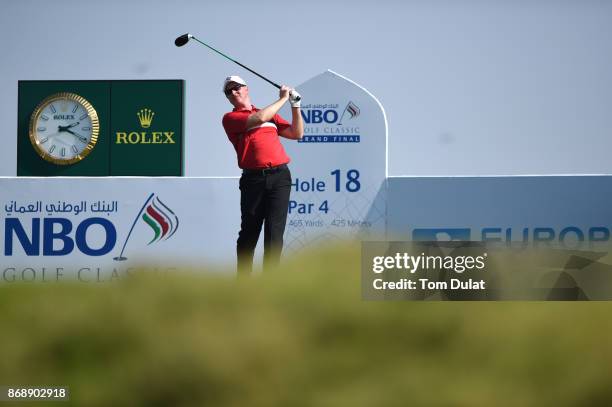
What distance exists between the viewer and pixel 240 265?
646 centimetres

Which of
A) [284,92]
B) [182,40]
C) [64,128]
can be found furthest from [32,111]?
[284,92]

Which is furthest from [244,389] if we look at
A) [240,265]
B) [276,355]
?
[240,265]

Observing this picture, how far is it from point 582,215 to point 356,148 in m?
2.59

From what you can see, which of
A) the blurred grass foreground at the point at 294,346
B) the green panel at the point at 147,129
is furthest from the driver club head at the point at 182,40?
the green panel at the point at 147,129

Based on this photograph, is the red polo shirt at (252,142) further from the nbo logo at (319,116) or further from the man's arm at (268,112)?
the nbo logo at (319,116)

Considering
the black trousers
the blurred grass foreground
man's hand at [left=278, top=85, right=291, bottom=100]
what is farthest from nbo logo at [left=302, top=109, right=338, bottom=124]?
the blurred grass foreground

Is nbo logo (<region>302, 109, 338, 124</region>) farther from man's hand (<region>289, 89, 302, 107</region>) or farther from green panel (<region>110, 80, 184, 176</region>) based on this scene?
man's hand (<region>289, 89, 302, 107</region>)

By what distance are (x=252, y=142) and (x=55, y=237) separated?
425 centimetres

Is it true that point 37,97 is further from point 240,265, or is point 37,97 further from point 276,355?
point 276,355

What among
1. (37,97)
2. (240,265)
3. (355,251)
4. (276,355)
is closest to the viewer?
(276,355)

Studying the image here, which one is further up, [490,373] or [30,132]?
[30,132]

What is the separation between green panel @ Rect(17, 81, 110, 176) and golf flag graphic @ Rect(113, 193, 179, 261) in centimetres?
59

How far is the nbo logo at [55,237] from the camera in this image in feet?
32.4

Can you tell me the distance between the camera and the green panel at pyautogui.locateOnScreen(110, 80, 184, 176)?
9.79m
